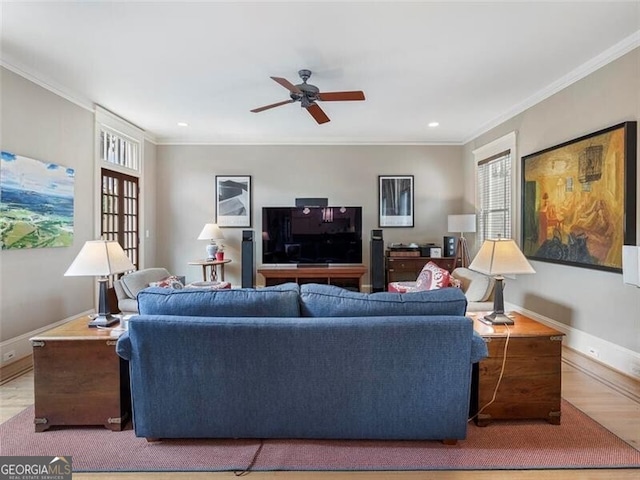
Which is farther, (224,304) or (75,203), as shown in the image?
(75,203)

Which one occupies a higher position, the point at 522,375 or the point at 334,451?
the point at 522,375

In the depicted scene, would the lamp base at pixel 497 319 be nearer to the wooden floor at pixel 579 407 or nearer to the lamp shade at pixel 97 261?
the wooden floor at pixel 579 407

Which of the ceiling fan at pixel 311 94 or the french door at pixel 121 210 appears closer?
the ceiling fan at pixel 311 94

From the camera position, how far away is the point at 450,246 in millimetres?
5660

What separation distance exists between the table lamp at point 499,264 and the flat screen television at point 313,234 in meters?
3.43

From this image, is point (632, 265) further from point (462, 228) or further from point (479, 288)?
point (462, 228)

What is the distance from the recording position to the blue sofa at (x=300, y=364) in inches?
70.8

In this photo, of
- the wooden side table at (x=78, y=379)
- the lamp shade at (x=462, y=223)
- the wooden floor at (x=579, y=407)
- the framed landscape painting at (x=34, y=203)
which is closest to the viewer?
the wooden floor at (x=579, y=407)

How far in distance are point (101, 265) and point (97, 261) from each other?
1.5 inches

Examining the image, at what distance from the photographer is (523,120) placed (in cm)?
A: 422

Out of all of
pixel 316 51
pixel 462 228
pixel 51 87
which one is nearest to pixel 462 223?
pixel 462 228

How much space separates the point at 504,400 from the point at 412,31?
8.91 ft

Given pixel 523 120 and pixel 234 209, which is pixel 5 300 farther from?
pixel 523 120

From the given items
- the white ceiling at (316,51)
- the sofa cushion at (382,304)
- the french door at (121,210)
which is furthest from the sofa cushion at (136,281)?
the sofa cushion at (382,304)
